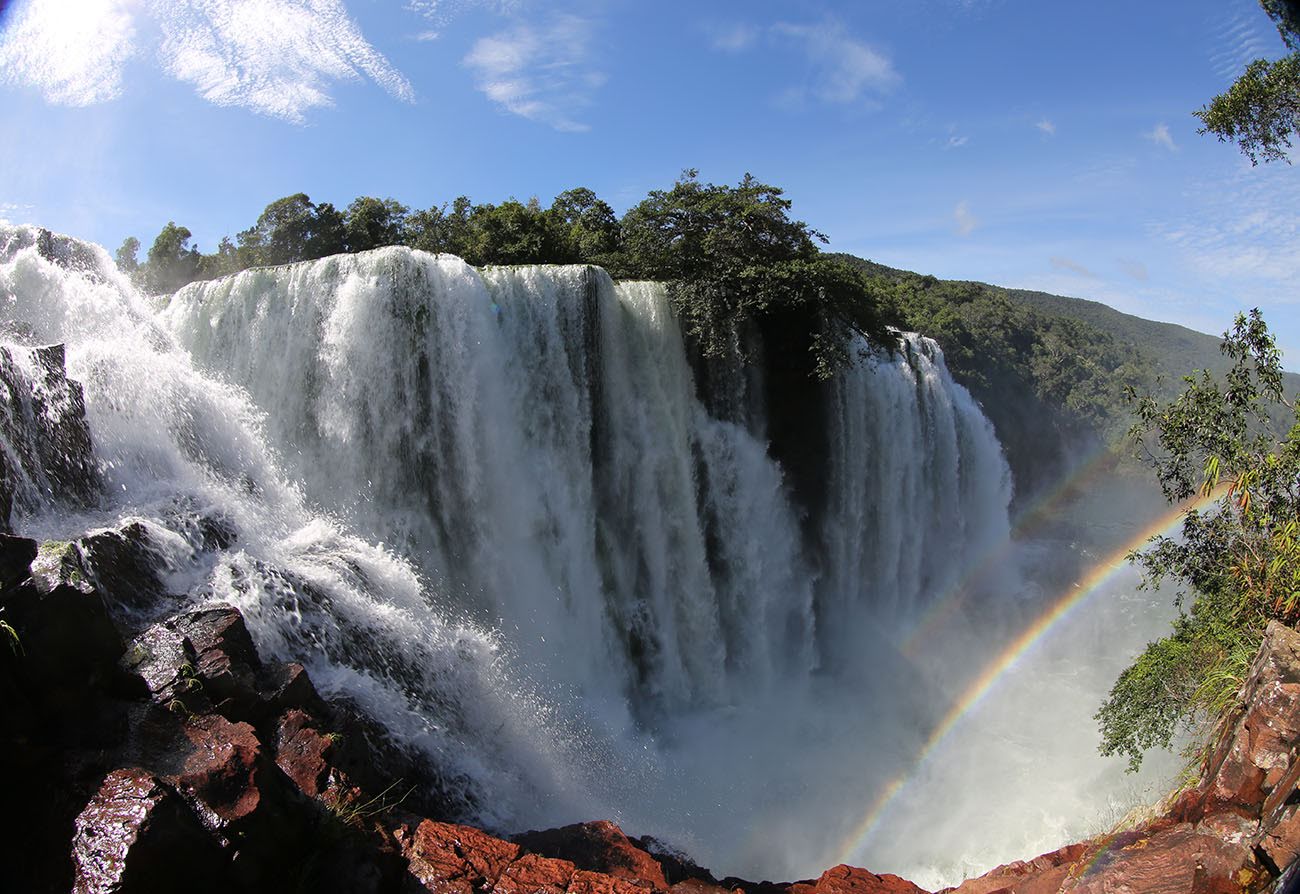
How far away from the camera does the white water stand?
24.9 feet

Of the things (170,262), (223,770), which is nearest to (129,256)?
(170,262)

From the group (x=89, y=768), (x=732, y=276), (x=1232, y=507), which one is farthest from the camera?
(x=732, y=276)

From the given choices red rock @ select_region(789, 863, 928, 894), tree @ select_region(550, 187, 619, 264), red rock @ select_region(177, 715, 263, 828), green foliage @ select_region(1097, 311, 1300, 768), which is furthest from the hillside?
red rock @ select_region(177, 715, 263, 828)

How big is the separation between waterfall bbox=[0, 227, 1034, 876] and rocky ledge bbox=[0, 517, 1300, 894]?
1.00 metres

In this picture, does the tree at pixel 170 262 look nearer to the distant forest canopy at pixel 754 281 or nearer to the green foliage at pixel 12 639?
the distant forest canopy at pixel 754 281

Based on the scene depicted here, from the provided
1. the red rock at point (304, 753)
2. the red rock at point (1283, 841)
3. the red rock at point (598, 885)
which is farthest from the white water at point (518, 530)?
the red rock at point (1283, 841)

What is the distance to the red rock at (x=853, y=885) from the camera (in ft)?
21.2

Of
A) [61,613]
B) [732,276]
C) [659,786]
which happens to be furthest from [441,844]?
[732,276]

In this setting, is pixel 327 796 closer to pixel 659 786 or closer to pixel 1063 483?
pixel 659 786

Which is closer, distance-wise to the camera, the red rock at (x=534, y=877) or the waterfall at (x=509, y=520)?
the red rock at (x=534, y=877)

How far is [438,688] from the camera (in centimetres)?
763

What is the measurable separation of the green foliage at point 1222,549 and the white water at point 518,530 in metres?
3.40

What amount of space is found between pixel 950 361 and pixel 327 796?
110ft

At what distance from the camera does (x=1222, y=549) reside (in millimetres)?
8781
